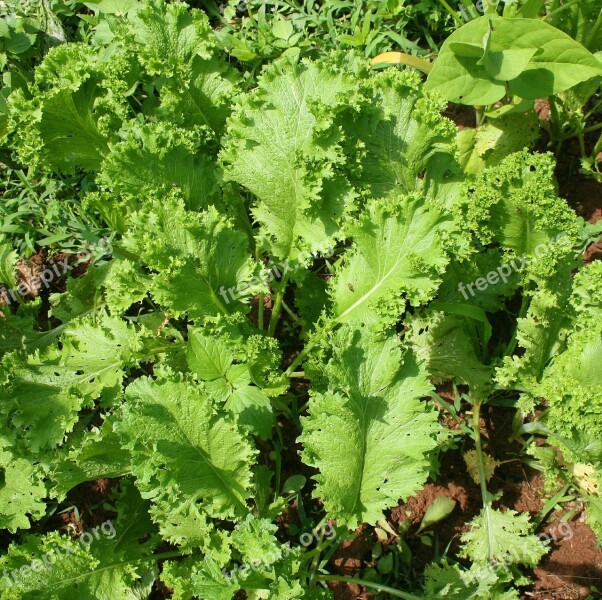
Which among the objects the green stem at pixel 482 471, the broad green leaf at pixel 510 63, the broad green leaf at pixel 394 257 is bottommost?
the green stem at pixel 482 471

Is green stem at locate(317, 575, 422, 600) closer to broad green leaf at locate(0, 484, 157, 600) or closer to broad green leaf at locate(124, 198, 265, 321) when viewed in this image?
broad green leaf at locate(0, 484, 157, 600)

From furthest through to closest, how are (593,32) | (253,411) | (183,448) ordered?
1. (593,32)
2. (253,411)
3. (183,448)

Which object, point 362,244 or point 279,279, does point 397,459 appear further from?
point 279,279

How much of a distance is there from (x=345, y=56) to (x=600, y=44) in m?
1.69

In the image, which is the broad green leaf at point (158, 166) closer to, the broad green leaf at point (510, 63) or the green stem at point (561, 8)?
the broad green leaf at point (510, 63)

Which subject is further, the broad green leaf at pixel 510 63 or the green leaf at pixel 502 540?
the broad green leaf at pixel 510 63

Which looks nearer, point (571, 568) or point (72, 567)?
point (72, 567)

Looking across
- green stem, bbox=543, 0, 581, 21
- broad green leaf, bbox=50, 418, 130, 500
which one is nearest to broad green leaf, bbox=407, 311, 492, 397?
broad green leaf, bbox=50, 418, 130, 500

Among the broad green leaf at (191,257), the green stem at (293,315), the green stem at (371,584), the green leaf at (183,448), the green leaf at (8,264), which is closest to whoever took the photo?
the green leaf at (183,448)

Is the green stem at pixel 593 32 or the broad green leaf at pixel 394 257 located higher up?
the green stem at pixel 593 32

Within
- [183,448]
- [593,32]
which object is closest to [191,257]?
[183,448]

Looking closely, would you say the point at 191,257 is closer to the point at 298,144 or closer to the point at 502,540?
the point at 298,144

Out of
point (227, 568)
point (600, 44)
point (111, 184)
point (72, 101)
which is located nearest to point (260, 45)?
point (72, 101)

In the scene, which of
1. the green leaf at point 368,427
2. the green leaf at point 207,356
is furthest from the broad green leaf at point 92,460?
the green leaf at point 368,427
